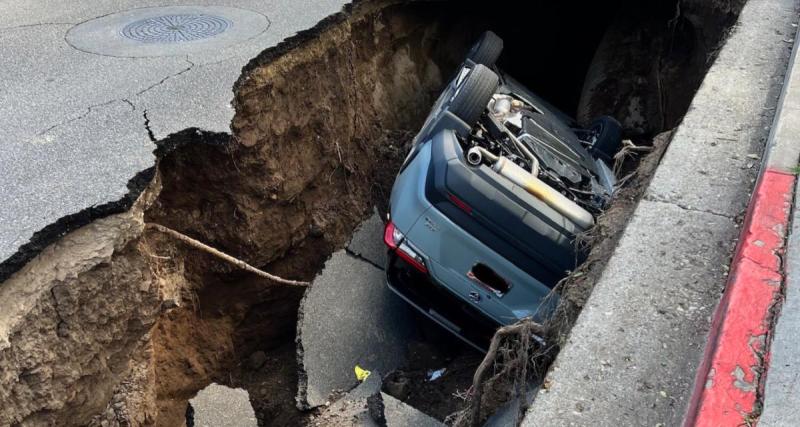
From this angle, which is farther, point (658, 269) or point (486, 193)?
point (486, 193)

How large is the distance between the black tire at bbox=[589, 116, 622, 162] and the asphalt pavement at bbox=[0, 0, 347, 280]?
2.88 metres

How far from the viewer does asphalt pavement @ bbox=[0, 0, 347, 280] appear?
12.7ft

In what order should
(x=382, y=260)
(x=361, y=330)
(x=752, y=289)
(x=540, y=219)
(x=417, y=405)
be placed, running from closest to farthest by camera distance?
(x=752, y=289) < (x=540, y=219) < (x=417, y=405) < (x=361, y=330) < (x=382, y=260)

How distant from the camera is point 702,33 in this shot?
7.30m

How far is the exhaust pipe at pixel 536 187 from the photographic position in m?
4.84

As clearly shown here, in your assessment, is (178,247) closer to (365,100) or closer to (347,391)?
(347,391)

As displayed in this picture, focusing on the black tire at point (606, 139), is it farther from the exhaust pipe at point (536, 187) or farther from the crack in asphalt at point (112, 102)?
the crack in asphalt at point (112, 102)

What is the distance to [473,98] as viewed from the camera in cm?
549

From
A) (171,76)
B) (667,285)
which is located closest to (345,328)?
(171,76)

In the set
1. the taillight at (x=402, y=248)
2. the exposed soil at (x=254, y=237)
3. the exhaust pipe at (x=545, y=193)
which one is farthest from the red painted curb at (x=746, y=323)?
the taillight at (x=402, y=248)

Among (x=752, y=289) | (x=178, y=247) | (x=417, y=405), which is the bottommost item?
(x=417, y=405)

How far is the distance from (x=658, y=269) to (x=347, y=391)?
9.67 ft

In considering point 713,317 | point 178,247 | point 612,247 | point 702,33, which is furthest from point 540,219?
point 702,33

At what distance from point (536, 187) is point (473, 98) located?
1040mm
